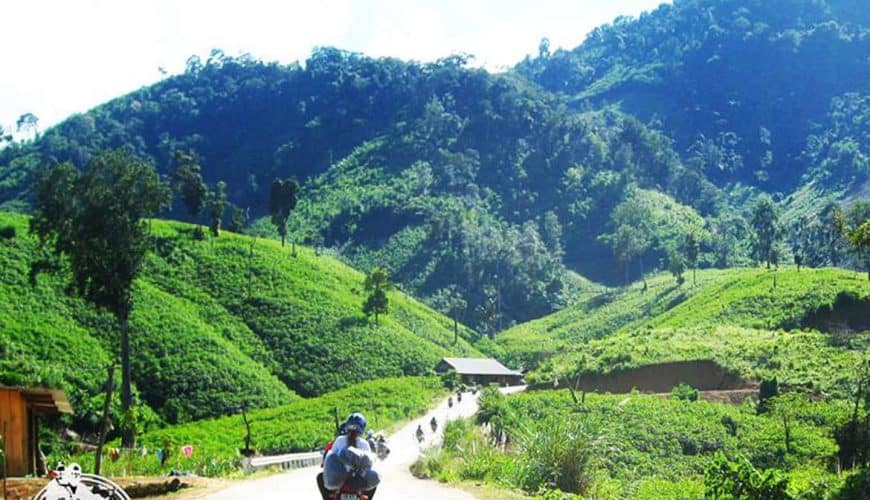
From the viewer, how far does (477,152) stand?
591 feet

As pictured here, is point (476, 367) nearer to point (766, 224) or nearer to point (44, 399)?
point (766, 224)

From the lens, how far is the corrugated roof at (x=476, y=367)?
7756cm

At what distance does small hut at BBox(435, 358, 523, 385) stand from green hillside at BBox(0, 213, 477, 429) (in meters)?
1.63

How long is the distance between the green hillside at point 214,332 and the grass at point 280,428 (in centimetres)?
388

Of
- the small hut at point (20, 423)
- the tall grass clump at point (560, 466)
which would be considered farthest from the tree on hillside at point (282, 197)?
the tall grass clump at point (560, 466)

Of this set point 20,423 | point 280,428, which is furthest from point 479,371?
point 20,423

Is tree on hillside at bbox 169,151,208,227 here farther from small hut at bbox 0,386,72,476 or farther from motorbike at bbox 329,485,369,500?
motorbike at bbox 329,485,369,500

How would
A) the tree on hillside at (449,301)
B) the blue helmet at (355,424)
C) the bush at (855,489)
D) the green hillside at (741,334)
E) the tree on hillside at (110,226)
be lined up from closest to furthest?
the blue helmet at (355,424)
the bush at (855,489)
the tree on hillside at (110,226)
the green hillside at (741,334)
the tree on hillside at (449,301)

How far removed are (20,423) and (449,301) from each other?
10027cm

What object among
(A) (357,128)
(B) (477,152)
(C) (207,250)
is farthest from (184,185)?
(A) (357,128)

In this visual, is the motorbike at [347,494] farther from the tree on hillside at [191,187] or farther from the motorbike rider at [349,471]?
the tree on hillside at [191,187]

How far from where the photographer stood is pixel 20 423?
886 inches

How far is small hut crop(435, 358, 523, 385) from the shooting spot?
77.1 metres

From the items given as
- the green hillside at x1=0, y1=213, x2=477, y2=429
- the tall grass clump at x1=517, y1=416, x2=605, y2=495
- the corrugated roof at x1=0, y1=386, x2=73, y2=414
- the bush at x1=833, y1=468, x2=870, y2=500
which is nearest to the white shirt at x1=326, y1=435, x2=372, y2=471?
the tall grass clump at x1=517, y1=416, x2=605, y2=495
